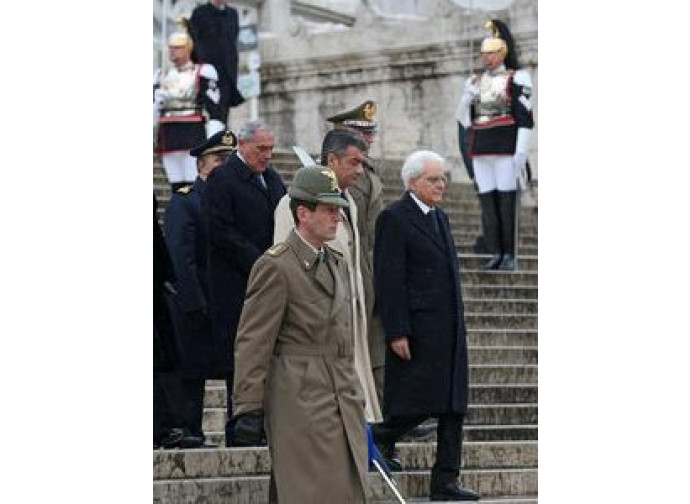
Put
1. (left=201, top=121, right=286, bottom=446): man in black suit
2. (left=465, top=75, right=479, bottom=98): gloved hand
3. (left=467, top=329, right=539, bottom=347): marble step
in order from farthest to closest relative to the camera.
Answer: (left=465, top=75, right=479, bottom=98): gloved hand, (left=467, top=329, right=539, bottom=347): marble step, (left=201, top=121, right=286, bottom=446): man in black suit

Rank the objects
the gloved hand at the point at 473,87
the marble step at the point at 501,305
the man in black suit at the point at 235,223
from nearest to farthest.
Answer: the man in black suit at the point at 235,223 → the marble step at the point at 501,305 → the gloved hand at the point at 473,87

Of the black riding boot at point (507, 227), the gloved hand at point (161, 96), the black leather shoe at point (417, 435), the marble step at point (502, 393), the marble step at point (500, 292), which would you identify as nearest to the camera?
the black leather shoe at point (417, 435)

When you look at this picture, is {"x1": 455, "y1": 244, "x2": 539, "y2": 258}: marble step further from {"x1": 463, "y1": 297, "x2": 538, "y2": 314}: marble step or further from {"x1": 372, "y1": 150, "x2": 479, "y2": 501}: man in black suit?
{"x1": 372, "y1": 150, "x2": 479, "y2": 501}: man in black suit

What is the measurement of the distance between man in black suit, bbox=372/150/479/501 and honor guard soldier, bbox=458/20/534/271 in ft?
19.6

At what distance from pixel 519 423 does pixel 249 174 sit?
8.45 ft

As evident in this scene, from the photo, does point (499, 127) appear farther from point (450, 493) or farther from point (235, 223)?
point (450, 493)

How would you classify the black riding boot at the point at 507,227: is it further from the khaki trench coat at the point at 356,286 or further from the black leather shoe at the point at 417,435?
the khaki trench coat at the point at 356,286

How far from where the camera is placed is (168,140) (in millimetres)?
17891

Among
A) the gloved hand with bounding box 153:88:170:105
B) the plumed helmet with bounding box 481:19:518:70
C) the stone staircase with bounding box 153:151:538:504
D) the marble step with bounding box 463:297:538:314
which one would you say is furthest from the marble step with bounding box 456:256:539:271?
the gloved hand with bounding box 153:88:170:105

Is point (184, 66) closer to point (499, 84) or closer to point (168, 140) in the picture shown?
point (168, 140)

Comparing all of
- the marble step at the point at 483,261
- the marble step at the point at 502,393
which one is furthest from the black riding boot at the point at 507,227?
the marble step at the point at 502,393

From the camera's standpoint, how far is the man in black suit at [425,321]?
1085 cm

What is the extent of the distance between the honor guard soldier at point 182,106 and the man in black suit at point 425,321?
23.2 feet

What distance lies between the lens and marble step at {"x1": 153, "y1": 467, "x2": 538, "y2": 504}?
10500 mm
